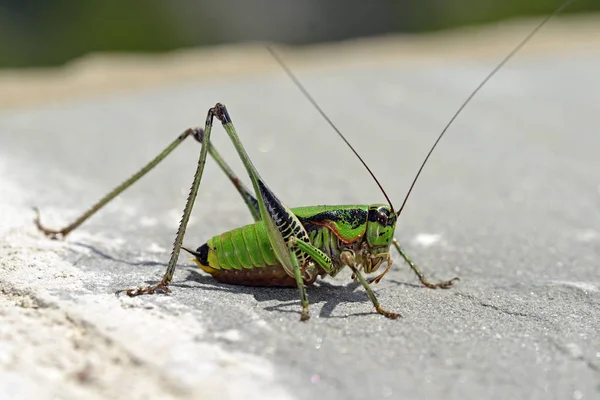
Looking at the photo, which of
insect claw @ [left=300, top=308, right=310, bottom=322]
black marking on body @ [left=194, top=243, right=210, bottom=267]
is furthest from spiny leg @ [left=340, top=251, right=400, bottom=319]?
black marking on body @ [left=194, top=243, right=210, bottom=267]

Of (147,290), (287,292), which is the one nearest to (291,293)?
(287,292)

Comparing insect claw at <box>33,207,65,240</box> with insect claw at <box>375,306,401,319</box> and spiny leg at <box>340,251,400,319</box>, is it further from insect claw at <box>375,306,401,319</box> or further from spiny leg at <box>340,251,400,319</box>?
insect claw at <box>375,306,401,319</box>

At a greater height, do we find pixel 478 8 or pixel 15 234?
pixel 478 8

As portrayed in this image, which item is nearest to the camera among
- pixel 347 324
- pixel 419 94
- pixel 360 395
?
pixel 360 395

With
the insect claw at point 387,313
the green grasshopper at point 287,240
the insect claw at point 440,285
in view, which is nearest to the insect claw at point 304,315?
the green grasshopper at point 287,240

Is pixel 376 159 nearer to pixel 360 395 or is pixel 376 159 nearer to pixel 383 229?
pixel 383 229

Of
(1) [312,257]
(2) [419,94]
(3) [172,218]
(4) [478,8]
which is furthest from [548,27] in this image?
(1) [312,257]

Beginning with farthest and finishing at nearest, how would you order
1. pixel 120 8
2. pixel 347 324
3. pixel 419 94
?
1. pixel 120 8
2. pixel 419 94
3. pixel 347 324

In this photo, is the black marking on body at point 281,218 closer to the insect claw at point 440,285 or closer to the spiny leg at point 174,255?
the spiny leg at point 174,255

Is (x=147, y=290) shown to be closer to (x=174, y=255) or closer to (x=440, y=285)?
(x=174, y=255)
